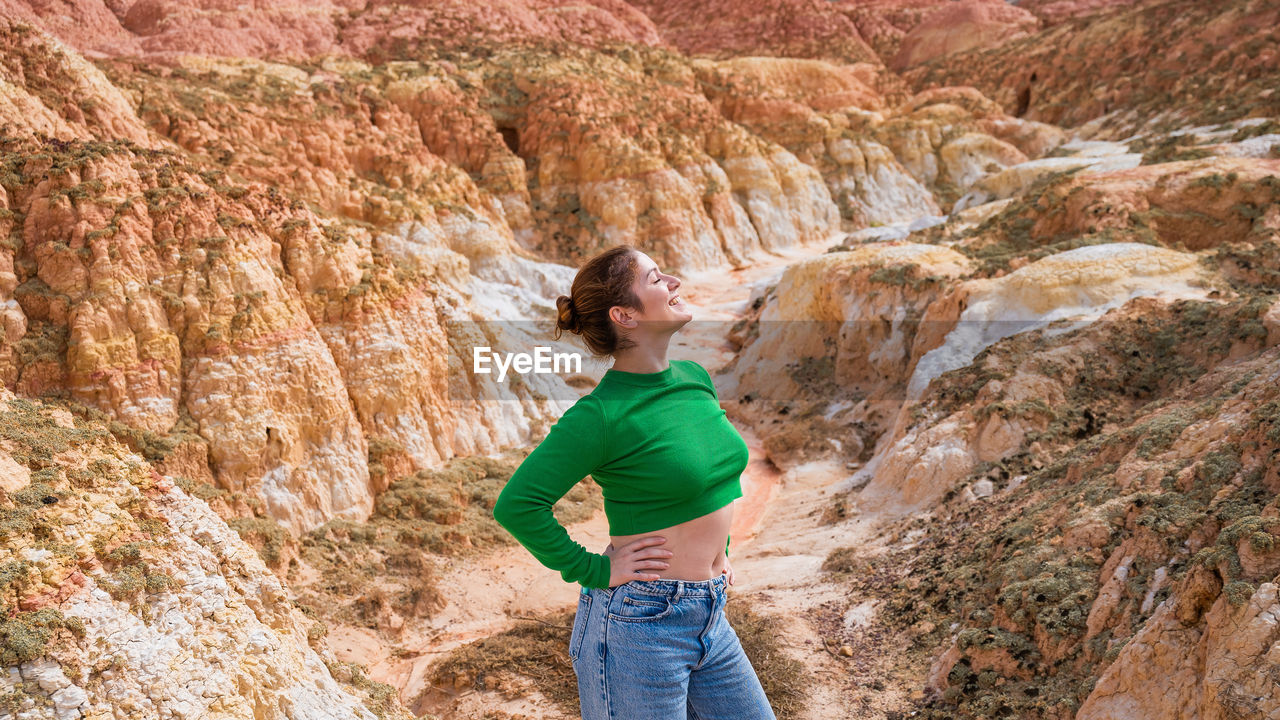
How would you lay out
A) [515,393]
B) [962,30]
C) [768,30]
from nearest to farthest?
[515,393] → [962,30] → [768,30]

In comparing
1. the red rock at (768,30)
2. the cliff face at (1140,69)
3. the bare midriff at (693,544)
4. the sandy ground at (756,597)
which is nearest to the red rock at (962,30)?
the red rock at (768,30)

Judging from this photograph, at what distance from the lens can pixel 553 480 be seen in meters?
2.43

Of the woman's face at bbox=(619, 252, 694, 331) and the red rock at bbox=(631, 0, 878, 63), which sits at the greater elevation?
the red rock at bbox=(631, 0, 878, 63)

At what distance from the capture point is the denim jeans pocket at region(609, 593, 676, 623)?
248 centimetres

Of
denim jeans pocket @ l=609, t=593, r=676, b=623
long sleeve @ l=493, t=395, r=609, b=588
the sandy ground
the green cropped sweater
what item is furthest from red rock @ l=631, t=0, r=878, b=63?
denim jeans pocket @ l=609, t=593, r=676, b=623

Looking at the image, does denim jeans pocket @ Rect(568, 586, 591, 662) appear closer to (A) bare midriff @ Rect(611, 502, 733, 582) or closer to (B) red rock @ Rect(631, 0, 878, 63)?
(A) bare midriff @ Rect(611, 502, 733, 582)

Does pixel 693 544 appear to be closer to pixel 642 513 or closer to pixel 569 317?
pixel 642 513

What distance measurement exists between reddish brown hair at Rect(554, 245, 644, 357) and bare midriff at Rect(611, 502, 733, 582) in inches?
23.5

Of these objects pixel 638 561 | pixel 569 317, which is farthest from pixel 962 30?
pixel 638 561

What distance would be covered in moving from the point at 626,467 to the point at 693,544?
34 cm

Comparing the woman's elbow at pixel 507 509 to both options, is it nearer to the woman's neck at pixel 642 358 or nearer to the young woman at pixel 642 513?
the young woman at pixel 642 513

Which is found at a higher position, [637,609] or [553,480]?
[553,480]

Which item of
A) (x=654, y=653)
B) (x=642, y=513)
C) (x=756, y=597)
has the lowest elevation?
(x=756, y=597)

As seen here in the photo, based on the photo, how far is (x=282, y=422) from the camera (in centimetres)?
1075
